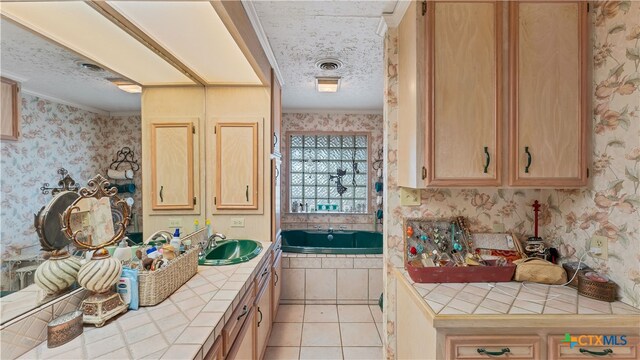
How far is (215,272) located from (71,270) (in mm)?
663

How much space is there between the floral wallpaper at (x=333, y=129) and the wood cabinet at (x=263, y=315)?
1.83 m

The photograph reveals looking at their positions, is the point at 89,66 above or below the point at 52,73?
Answer: above

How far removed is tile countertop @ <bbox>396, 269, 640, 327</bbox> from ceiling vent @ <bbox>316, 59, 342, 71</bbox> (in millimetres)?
1867

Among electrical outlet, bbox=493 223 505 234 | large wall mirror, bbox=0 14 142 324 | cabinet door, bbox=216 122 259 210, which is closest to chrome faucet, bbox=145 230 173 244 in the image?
large wall mirror, bbox=0 14 142 324

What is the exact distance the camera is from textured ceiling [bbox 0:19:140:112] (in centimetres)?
83

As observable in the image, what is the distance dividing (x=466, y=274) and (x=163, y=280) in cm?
155

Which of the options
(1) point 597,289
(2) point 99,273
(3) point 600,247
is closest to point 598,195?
(3) point 600,247

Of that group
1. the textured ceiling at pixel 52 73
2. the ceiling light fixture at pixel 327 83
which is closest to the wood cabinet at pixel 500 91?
the ceiling light fixture at pixel 327 83

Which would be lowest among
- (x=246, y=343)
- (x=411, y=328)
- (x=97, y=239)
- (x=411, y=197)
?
(x=246, y=343)

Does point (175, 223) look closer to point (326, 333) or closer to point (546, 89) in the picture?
point (326, 333)

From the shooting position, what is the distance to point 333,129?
397 cm

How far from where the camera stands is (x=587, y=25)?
1324 mm

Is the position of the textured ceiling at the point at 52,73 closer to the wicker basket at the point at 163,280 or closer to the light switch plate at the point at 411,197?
the wicker basket at the point at 163,280

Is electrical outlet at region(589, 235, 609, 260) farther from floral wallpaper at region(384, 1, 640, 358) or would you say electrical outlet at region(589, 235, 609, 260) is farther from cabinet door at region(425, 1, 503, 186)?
cabinet door at region(425, 1, 503, 186)
